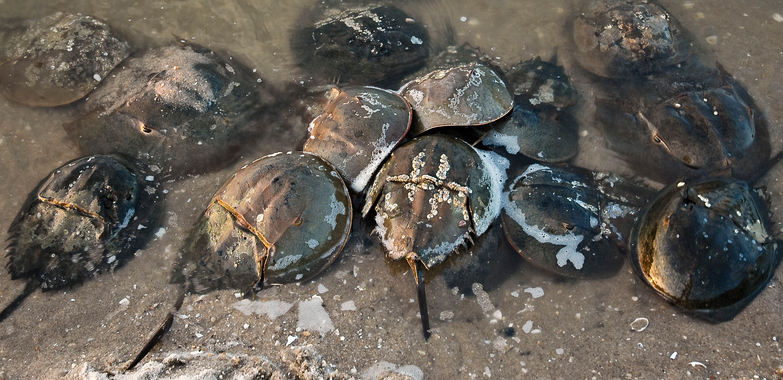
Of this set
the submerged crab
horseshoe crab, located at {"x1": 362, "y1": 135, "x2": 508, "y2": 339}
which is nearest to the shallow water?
horseshoe crab, located at {"x1": 362, "y1": 135, "x2": 508, "y2": 339}

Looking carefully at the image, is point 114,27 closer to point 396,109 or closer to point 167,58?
point 167,58

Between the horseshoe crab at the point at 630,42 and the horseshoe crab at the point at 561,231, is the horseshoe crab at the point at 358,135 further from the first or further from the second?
the horseshoe crab at the point at 630,42

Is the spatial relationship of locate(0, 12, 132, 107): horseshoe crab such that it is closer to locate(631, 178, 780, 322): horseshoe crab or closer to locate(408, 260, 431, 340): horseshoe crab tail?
locate(408, 260, 431, 340): horseshoe crab tail

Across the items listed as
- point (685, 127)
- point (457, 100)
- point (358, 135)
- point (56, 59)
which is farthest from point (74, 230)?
point (685, 127)

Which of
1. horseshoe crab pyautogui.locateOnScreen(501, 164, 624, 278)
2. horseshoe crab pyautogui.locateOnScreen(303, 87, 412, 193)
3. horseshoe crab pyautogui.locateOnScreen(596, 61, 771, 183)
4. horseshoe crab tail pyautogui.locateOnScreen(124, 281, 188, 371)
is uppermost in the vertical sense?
horseshoe crab pyautogui.locateOnScreen(303, 87, 412, 193)

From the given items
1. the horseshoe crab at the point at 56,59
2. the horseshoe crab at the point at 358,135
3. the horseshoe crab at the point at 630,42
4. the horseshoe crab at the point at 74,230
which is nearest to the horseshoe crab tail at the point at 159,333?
the horseshoe crab at the point at 74,230

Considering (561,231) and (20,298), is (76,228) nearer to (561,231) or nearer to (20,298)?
(20,298)

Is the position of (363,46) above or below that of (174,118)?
above
